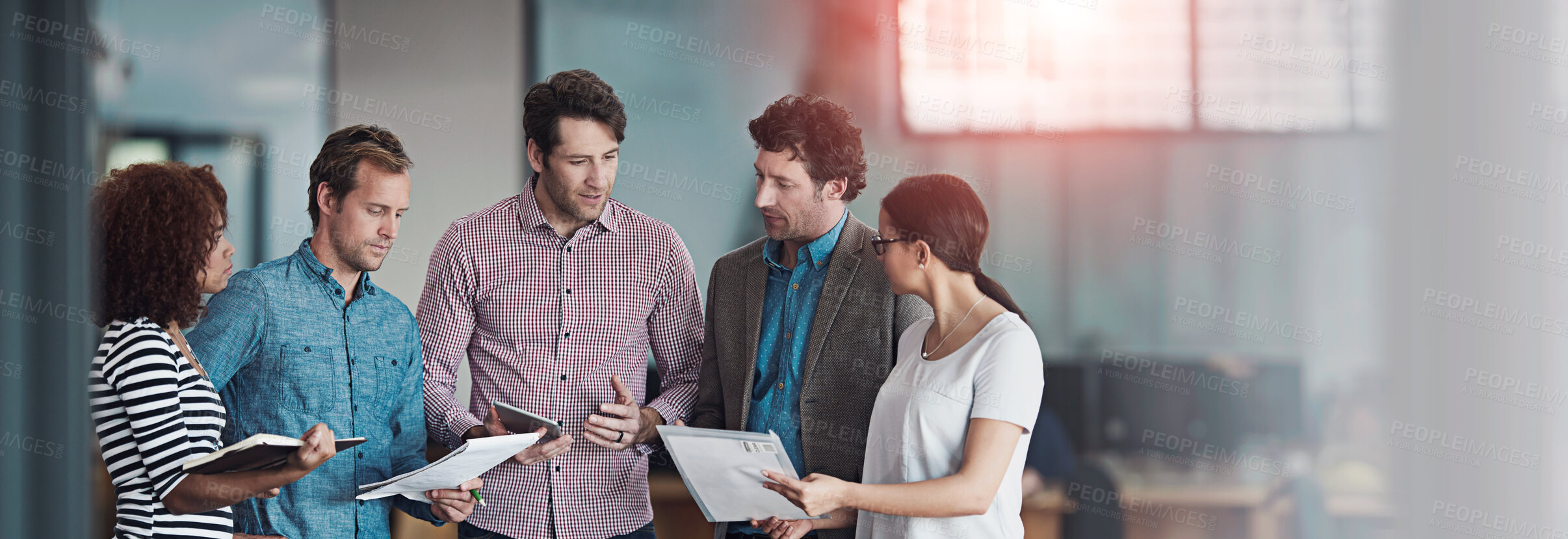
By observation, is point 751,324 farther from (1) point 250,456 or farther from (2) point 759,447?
(1) point 250,456

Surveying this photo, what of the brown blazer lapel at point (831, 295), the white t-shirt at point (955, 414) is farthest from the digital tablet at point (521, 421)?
the white t-shirt at point (955, 414)

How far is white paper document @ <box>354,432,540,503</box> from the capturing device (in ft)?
5.30

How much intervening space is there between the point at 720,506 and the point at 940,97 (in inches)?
92.7

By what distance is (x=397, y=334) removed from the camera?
1.91 metres

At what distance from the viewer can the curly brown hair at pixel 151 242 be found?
→ 147 cm

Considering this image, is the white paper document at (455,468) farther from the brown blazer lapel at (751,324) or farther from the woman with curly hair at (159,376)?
the brown blazer lapel at (751,324)

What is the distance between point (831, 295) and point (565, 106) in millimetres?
722

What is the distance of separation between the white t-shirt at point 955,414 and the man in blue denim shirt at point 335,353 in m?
0.83

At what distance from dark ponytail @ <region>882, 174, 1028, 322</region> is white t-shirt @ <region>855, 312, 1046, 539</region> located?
Result: 0.37ft

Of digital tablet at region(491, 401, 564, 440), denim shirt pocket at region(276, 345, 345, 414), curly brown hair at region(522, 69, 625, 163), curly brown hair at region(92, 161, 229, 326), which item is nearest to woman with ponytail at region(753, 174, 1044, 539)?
digital tablet at region(491, 401, 564, 440)

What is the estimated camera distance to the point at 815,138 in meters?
1.97

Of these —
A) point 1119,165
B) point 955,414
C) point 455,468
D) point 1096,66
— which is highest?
point 1096,66

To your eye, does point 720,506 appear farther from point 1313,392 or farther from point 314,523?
point 1313,392

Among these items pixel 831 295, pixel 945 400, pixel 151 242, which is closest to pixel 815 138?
pixel 831 295
